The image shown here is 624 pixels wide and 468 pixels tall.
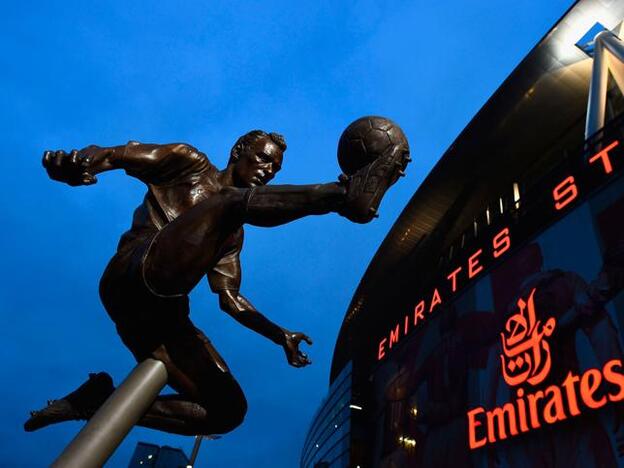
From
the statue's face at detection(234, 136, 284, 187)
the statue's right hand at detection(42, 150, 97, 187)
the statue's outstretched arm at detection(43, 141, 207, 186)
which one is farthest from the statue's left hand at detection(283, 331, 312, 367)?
the statue's right hand at detection(42, 150, 97, 187)

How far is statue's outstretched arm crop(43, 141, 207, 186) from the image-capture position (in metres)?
2.15

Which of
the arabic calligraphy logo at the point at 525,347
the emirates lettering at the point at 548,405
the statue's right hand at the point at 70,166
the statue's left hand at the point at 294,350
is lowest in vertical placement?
the statue's left hand at the point at 294,350

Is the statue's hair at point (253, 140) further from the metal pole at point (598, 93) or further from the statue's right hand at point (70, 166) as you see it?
the metal pole at point (598, 93)

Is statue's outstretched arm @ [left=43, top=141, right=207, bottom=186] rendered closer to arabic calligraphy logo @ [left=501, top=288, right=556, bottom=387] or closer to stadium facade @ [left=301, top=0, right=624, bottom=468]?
stadium facade @ [left=301, top=0, right=624, bottom=468]

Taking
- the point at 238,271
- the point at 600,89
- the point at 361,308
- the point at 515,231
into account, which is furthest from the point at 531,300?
the point at 361,308

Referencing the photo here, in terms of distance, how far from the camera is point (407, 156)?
81.7 inches

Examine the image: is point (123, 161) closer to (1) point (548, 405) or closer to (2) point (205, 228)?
(2) point (205, 228)

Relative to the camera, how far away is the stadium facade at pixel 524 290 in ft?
32.2

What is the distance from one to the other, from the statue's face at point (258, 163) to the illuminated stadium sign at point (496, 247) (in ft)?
38.0

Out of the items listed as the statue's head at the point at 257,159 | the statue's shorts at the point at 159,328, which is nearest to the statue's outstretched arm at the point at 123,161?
the statue's head at the point at 257,159

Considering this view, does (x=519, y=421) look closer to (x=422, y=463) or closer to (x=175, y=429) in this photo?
(x=422, y=463)

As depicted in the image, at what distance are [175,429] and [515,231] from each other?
14414mm

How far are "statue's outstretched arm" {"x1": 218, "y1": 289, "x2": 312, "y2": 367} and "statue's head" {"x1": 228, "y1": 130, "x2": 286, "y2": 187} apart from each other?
2.66 feet

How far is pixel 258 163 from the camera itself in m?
2.87
